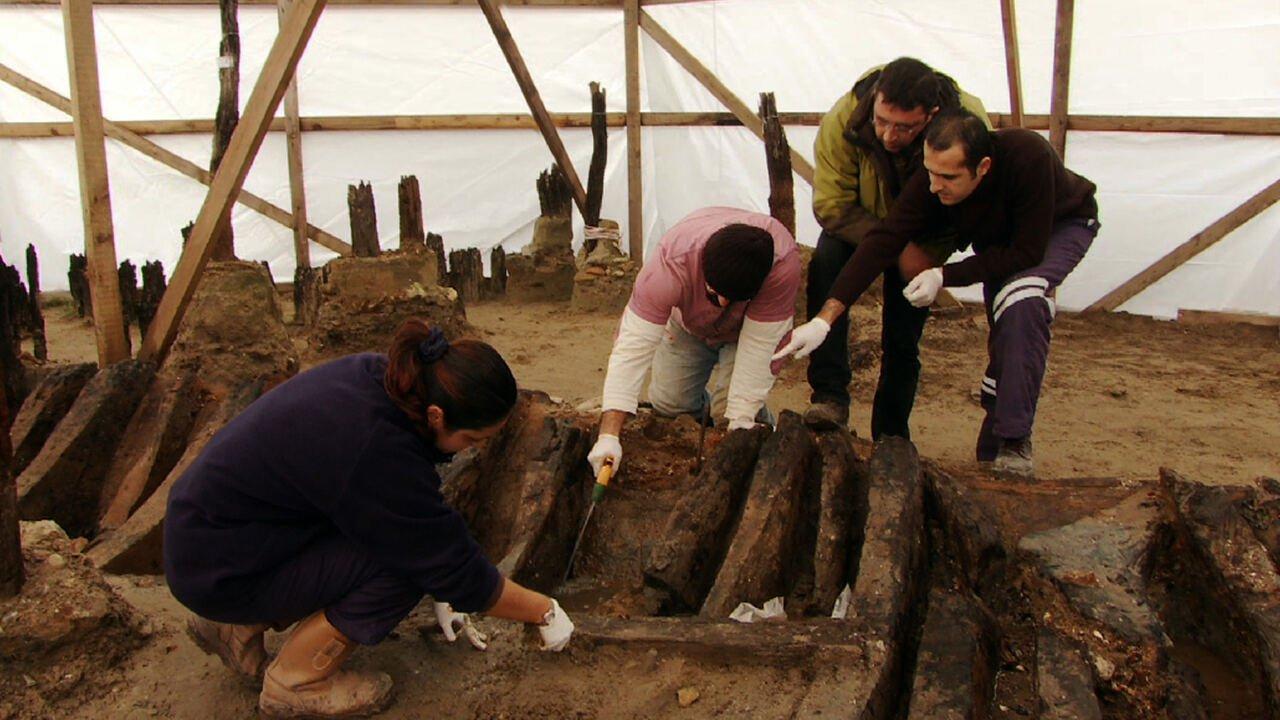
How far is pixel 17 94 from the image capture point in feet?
30.9

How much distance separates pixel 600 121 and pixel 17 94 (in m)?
5.01

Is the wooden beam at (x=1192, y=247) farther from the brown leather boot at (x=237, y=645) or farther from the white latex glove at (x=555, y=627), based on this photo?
the brown leather boot at (x=237, y=645)

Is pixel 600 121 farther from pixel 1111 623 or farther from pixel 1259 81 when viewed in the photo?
pixel 1111 623

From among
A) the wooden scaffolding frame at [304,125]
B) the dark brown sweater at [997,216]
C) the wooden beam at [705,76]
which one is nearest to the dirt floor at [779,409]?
the dark brown sweater at [997,216]

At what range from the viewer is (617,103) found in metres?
10.1

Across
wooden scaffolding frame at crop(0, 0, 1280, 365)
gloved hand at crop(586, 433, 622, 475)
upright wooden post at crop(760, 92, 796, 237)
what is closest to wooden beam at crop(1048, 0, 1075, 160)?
wooden scaffolding frame at crop(0, 0, 1280, 365)

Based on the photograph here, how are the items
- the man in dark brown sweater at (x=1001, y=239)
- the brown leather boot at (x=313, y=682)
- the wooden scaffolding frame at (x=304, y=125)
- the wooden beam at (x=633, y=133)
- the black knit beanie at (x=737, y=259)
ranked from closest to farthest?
the brown leather boot at (x=313, y=682) → the black knit beanie at (x=737, y=259) → the man in dark brown sweater at (x=1001, y=239) → the wooden scaffolding frame at (x=304, y=125) → the wooden beam at (x=633, y=133)

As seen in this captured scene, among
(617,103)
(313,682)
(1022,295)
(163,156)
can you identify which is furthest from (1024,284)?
(163,156)

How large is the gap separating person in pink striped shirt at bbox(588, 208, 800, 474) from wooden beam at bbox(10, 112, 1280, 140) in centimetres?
450

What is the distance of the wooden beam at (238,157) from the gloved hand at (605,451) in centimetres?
224

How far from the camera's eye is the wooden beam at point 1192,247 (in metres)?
7.74

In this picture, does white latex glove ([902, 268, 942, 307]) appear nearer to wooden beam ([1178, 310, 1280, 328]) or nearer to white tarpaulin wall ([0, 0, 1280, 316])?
white tarpaulin wall ([0, 0, 1280, 316])

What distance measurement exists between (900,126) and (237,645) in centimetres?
285

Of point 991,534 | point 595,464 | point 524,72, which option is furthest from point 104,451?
point 524,72
